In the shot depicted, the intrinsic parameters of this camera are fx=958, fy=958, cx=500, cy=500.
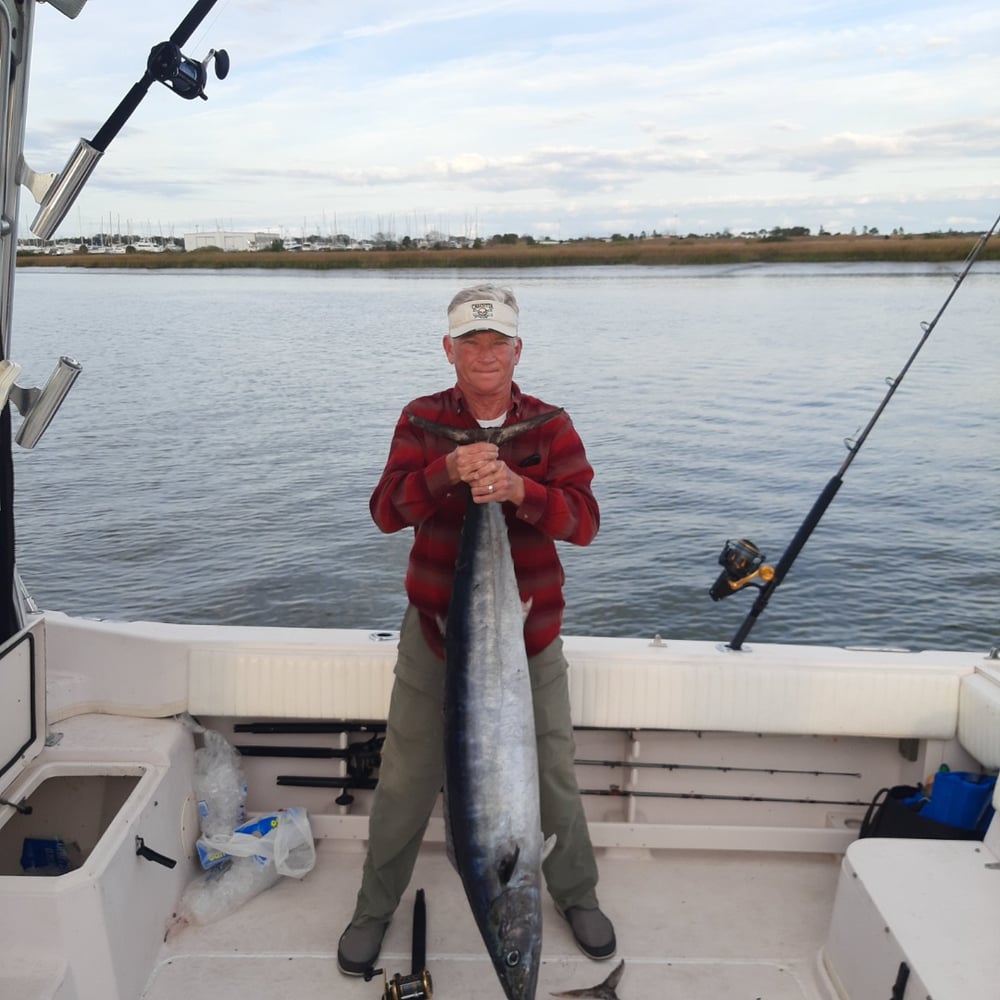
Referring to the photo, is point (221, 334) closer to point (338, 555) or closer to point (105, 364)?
point (105, 364)

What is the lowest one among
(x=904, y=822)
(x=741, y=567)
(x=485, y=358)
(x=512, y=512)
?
(x=904, y=822)

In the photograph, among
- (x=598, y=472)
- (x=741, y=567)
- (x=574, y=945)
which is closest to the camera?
(x=574, y=945)

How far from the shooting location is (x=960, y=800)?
2.61 meters

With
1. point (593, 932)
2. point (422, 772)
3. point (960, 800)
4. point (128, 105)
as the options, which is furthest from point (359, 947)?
point (128, 105)

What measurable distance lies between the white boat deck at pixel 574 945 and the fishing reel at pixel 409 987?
0.30ft

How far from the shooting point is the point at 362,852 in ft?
10.1

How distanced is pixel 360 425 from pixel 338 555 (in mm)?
5790

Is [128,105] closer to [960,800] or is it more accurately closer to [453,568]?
[453,568]

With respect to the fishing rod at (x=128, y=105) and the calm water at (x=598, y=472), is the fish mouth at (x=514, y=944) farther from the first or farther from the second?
the calm water at (x=598, y=472)

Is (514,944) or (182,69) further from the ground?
(182,69)

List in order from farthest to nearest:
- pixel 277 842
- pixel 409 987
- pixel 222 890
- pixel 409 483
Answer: pixel 277 842, pixel 222 890, pixel 409 987, pixel 409 483

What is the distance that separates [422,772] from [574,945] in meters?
0.68

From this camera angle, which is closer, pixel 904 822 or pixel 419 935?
pixel 419 935

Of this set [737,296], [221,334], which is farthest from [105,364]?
[737,296]
